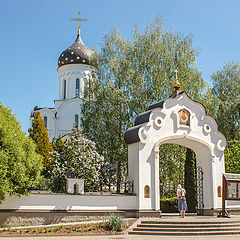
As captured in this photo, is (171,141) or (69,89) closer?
(171,141)

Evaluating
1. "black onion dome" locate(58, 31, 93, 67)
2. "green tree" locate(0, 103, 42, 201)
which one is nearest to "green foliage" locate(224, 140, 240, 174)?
"green tree" locate(0, 103, 42, 201)

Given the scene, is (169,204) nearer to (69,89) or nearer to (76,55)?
(69,89)

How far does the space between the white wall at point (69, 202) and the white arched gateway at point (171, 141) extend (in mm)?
748

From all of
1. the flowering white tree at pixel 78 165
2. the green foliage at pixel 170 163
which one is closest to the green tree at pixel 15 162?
the flowering white tree at pixel 78 165

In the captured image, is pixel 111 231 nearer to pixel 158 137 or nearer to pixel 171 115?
pixel 158 137

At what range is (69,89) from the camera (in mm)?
40375

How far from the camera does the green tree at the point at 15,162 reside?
1264 cm

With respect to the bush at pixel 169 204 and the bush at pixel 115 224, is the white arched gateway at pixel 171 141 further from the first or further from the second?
the bush at pixel 169 204

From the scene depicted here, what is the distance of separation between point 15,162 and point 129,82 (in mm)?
11818

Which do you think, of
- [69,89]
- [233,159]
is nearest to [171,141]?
[233,159]

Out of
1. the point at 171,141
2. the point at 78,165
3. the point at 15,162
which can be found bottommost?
the point at 15,162

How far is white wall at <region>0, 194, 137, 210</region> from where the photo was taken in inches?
538

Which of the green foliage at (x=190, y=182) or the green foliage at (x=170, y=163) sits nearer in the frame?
the green foliage at (x=190, y=182)

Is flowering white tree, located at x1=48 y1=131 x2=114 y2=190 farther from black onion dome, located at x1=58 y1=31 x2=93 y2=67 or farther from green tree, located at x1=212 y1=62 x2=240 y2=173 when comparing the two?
black onion dome, located at x1=58 y1=31 x2=93 y2=67
